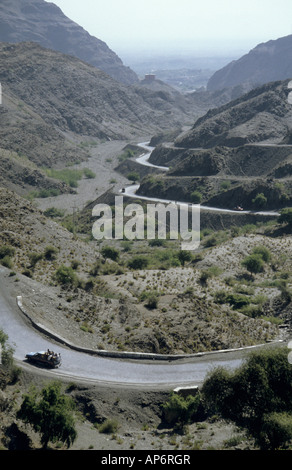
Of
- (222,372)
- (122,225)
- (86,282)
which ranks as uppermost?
(222,372)

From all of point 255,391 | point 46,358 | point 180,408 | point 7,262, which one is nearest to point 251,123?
point 7,262

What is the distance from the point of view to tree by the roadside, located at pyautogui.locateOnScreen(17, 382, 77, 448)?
71.1ft

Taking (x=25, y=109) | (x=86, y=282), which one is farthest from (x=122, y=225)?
(x=25, y=109)

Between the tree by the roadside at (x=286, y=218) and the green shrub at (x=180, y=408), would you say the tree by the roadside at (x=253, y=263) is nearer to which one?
the tree by the roadside at (x=286, y=218)

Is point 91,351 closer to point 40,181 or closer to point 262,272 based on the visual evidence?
point 262,272

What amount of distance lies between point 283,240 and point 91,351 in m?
37.8

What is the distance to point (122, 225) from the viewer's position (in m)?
76.7

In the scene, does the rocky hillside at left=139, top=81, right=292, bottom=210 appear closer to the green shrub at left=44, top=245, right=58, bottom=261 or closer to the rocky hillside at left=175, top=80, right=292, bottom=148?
the rocky hillside at left=175, top=80, right=292, bottom=148

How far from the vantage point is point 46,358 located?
87.3 feet

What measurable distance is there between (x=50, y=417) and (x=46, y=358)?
16.7 ft

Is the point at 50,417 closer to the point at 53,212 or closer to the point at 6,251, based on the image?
the point at 6,251

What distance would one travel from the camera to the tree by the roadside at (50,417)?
71.1 ft

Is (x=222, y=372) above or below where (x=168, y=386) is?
above

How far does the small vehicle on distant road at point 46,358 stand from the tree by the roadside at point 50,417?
4175mm
